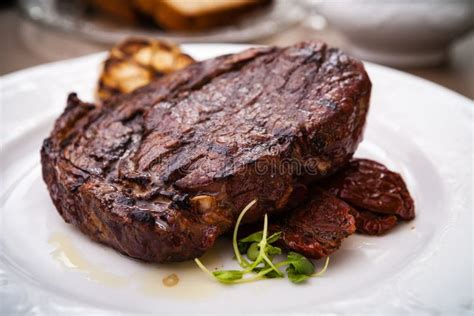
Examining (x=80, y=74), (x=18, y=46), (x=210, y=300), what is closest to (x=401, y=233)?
(x=210, y=300)

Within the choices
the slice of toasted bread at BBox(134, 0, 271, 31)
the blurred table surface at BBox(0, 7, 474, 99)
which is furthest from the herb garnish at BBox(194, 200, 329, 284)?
the slice of toasted bread at BBox(134, 0, 271, 31)

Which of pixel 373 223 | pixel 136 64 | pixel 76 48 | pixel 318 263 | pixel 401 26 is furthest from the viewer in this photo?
pixel 76 48

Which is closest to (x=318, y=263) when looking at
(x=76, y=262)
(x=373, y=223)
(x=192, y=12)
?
(x=373, y=223)

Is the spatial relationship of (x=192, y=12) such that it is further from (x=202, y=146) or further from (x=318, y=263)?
(x=318, y=263)

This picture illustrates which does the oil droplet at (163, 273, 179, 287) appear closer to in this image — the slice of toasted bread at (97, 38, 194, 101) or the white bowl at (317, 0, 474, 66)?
the slice of toasted bread at (97, 38, 194, 101)

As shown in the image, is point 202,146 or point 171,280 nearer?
point 171,280

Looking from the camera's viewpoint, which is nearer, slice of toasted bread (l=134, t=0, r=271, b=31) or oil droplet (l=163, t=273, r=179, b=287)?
oil droplet (l=163, t=273, r=179, b=287)

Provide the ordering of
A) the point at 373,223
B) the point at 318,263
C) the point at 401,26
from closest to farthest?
the point at 318,263 → the point at 373,223 → the point at 401,26
